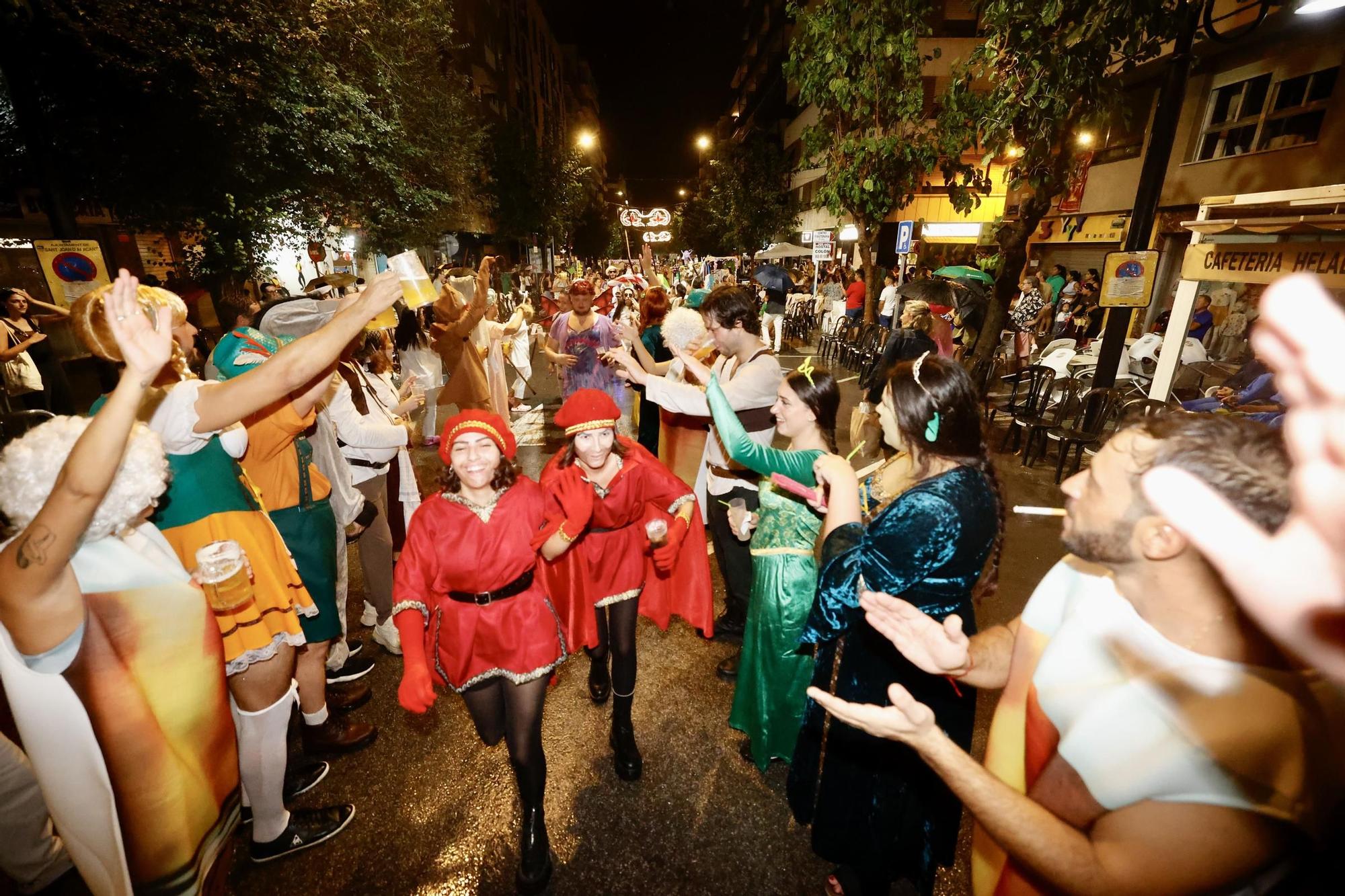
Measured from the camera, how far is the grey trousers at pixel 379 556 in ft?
12.6

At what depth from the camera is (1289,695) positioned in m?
1.00

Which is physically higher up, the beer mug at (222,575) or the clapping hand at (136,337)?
the clapping hand at (136,337)

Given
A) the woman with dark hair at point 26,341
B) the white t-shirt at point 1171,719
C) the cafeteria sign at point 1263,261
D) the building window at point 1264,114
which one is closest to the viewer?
the white t-shirt at point 1171,719

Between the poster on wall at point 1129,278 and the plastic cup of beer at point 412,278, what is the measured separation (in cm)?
691

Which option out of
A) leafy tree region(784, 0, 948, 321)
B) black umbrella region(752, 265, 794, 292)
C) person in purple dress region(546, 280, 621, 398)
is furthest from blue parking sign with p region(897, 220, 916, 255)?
person in purple dress region(546, 280, 621, 398)

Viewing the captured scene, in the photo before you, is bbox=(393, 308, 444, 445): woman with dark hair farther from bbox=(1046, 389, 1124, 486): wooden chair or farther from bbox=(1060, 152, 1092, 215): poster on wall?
bbox=(1060, 152, 1092, 215): poster on wall

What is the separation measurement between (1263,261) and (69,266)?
1321 cm

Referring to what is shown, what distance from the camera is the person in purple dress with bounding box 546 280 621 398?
22.8 ft

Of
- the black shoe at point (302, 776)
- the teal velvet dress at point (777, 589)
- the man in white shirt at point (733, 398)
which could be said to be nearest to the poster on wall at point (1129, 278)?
the man in white shirt at point (733, 398)

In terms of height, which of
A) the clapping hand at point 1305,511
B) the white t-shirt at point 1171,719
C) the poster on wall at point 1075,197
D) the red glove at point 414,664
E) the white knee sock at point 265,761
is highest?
the poster on wall at point 1075,197

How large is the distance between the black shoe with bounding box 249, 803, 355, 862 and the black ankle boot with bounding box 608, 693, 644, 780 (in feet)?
4.30

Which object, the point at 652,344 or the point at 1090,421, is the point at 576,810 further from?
the point at 1090,421

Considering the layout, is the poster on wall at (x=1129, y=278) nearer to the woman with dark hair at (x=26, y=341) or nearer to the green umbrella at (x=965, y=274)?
the green umbrella at (x=965, y=274)

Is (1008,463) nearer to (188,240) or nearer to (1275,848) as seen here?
(1275,848)
